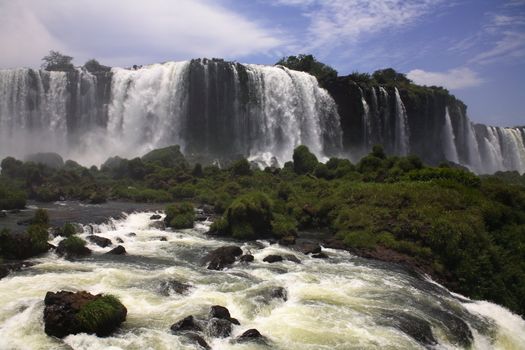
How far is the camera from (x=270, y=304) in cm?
1401

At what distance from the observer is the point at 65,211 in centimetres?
2773

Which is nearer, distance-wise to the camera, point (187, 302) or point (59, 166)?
point (187, 302)

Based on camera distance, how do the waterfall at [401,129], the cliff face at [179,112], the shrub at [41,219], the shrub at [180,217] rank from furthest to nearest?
1. the waterfall at [401,129]
2. the cliff face at [179,112]
3. the shrub at [180,217]
4. the shrub at [41,219]

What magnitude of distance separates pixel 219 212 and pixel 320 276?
13.5 m

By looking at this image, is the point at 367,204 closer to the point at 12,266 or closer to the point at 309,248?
the point at 309,248

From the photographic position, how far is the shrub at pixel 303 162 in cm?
4027

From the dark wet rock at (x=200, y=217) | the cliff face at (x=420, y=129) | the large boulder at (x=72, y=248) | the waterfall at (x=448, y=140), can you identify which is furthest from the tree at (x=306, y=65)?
the large boulder at (x=72, y=248)

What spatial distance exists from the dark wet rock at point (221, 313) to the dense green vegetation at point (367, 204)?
9594 mm

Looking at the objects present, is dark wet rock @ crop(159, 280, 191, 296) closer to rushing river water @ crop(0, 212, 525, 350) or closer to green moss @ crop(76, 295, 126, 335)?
rushing river water @ crop(0, 212, 525, 350)

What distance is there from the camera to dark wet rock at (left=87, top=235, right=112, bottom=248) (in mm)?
20531

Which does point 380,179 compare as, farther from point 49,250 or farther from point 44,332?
point 44,332

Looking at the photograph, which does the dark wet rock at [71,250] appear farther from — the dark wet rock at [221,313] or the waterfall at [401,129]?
the waterfall at [401,129]

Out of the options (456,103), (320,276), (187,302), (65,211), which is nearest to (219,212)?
(65,211)

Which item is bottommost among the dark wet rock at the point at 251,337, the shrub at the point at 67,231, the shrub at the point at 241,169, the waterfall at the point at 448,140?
the dark wet rock at the point at 251,337
